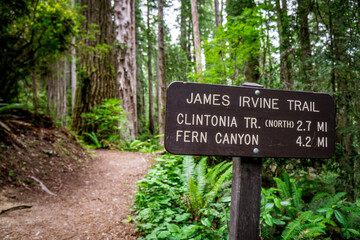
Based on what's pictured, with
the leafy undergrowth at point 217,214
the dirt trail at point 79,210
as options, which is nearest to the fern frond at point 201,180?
the leafy undergrowth at point 217,214

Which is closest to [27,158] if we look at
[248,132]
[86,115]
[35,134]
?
[35,134]

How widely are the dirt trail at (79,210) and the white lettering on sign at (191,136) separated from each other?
66.3 inches

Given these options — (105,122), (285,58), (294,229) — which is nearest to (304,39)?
(285,58)

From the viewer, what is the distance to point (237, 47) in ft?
17.2

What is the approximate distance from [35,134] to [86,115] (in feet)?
7.49

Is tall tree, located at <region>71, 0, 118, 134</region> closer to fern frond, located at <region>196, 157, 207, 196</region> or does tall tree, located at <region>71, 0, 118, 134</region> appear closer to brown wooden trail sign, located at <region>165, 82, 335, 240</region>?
fern frond, located at <region>196, 157, 207, 196</region>

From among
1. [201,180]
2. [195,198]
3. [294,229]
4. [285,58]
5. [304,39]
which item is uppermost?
[304,39]

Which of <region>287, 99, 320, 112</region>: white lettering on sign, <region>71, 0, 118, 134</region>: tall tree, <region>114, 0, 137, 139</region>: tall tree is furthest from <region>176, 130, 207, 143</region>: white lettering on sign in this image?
<region>114, 0, 137, 139</region>: tall tree

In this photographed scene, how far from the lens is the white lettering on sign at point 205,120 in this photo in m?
1.54

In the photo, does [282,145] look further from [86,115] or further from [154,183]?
[86,115]

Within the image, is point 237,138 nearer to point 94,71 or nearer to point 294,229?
point 294,229

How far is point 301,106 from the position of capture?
171 centimetres

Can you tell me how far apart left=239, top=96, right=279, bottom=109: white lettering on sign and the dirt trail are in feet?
6.74

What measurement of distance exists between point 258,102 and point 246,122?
200 millimetres
